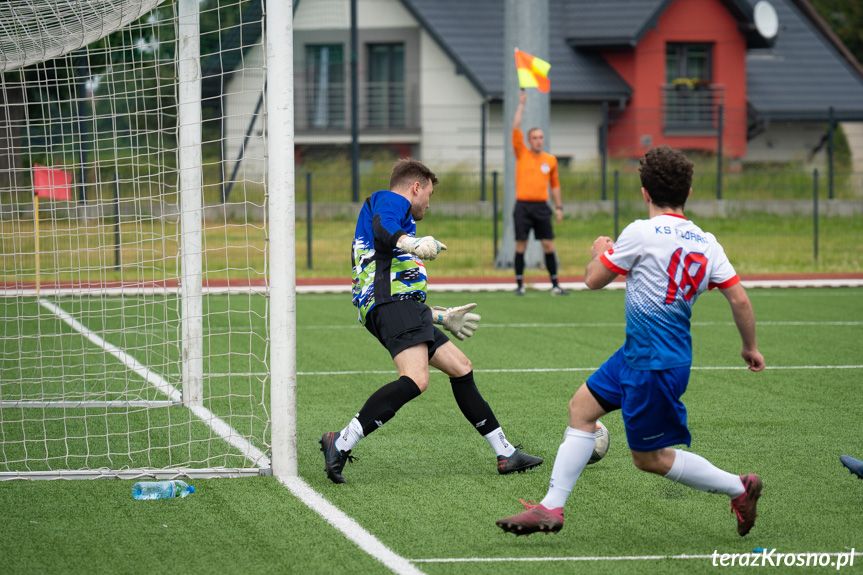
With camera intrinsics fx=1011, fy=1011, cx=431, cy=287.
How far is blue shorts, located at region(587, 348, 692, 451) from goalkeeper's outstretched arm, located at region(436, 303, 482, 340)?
1523 millimetres

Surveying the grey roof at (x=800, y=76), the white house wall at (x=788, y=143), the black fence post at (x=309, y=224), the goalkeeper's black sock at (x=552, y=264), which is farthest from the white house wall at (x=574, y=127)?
the goalkeeper's black sock at (x=552, y=264)

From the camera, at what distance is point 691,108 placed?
29.2m

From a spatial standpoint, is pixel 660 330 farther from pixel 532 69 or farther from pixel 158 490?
pixel 532 69

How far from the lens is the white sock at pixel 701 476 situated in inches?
164

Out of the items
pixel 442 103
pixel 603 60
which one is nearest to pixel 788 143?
pixel 603 60

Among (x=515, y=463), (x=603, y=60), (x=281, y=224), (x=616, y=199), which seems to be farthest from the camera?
(x=603, y=60)

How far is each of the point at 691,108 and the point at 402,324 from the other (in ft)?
84.7

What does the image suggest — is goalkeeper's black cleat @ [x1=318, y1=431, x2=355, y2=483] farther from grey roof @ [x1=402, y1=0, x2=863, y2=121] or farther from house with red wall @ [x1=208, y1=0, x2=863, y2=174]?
grey roof @ [x1=402, y1=0, x2=863, y2=121]

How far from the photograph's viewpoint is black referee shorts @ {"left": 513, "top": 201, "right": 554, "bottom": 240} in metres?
14.0

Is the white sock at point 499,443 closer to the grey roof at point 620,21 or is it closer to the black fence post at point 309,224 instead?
the black fence post at point 309,224

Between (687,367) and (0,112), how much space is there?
7.93m

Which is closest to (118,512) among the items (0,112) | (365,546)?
(365,546)

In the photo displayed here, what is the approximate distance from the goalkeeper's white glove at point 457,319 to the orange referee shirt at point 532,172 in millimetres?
8437

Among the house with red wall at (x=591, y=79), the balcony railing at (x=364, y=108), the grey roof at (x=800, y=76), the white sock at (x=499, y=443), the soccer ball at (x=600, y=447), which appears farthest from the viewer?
the grey roof at (x=800, y=76)
